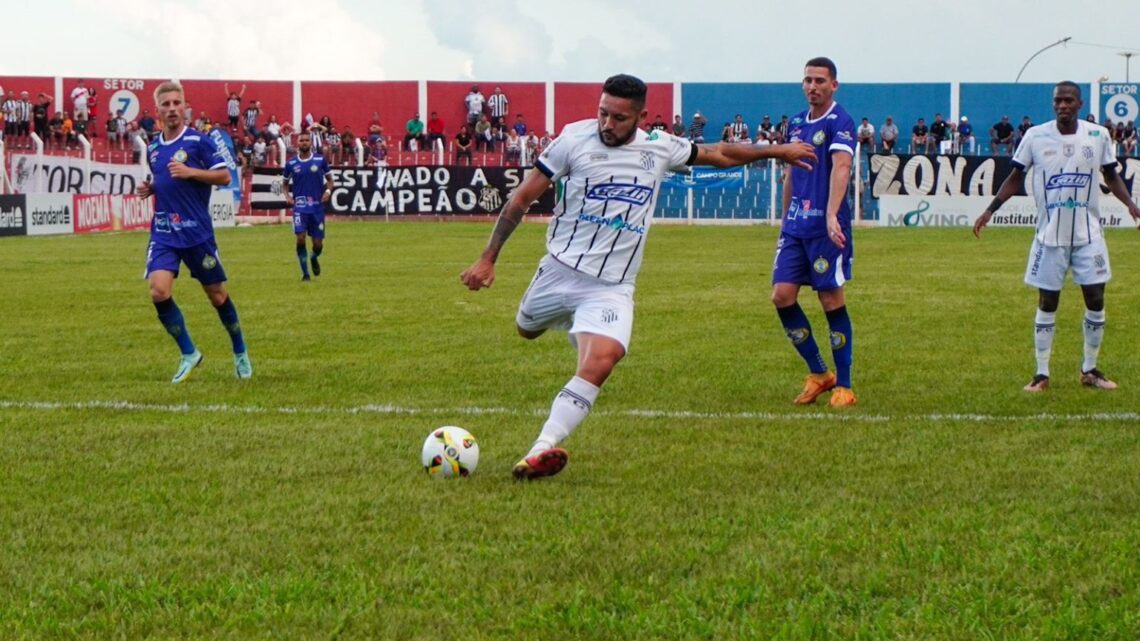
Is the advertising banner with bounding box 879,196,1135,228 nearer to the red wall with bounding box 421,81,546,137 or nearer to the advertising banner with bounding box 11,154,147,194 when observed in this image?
the red wall with bounding box 421,81,546,137

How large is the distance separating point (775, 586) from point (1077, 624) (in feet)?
3.12

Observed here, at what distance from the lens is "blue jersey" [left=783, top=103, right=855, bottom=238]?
Result: 9133mm

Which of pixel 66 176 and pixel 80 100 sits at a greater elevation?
pixel 80 100

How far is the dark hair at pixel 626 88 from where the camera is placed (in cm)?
671

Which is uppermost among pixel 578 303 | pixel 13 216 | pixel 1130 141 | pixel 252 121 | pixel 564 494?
pixel 252 121

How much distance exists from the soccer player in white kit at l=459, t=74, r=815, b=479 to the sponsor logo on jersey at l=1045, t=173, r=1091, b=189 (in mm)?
3304

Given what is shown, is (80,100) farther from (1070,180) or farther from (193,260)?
(1070,180)

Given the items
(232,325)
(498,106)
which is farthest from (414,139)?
(232,325)

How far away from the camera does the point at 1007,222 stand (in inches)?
1547

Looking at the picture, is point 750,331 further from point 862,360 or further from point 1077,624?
point 1077,624

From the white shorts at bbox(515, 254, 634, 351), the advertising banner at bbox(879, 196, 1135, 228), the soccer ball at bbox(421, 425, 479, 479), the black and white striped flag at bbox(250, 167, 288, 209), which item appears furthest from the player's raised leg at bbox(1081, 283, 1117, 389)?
the black and white striped flag at bbox(250, 167, 288, 209)

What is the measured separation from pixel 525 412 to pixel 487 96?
1920 inches

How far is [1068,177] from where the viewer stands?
386 inches

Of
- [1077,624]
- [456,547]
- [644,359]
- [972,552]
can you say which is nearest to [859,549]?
[972,552]
